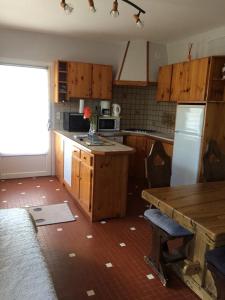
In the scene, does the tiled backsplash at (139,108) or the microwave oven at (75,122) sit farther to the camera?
the tiled backsplash at (139,108)

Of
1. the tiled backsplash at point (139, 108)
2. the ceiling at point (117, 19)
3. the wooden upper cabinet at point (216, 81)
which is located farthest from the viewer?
the tiled backsplash at point (139, 108)

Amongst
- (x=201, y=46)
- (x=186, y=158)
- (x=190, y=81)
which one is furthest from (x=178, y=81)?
(x=186, y=158)

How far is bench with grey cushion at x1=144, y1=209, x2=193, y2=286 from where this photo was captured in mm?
2041

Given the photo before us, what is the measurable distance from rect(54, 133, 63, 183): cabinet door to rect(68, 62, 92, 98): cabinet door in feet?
2.65

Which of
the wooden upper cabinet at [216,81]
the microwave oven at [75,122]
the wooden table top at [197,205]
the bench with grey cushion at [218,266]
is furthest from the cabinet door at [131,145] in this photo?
the bench with grey cushion at [218,266]

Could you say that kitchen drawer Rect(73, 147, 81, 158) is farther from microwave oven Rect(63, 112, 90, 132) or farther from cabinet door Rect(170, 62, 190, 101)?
cabinet door Rect(170, 62, 190, 101)

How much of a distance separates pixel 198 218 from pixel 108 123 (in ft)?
11.1

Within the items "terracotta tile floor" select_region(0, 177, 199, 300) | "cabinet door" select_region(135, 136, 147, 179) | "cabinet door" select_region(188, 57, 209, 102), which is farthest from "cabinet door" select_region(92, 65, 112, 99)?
"terracotta tile floor" select_region(0, 177, 199, 300)

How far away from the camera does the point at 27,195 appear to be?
393cm

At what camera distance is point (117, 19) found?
3.50 metres

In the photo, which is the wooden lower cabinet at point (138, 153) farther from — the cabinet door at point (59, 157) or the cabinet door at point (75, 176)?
the cabinet door at point (75, 176)

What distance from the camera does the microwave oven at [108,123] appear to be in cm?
475

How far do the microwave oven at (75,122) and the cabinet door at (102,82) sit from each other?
18.8 inches

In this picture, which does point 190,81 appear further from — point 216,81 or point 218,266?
point 218,266
